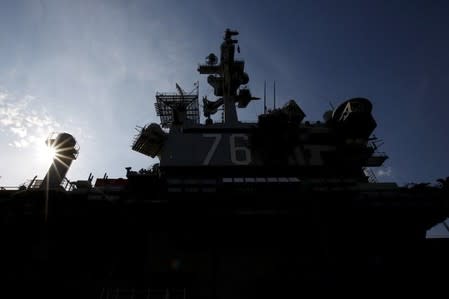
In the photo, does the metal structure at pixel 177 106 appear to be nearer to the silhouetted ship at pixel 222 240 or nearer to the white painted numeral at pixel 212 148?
the white painted numeral at pixel 212 148

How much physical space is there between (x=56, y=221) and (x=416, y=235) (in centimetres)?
2268

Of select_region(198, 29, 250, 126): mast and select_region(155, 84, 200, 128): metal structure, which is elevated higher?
select_region(198, 29, 250, 126): mast

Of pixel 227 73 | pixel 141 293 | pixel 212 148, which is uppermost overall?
pixel 227 73

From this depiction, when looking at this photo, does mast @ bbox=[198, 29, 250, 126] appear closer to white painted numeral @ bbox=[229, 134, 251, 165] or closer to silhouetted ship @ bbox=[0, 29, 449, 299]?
white painted numeral @ bbox=[229, 134, 251, 165]

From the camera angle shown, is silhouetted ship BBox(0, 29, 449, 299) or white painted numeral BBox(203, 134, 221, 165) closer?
silhouetted ship BBox(0, 29, 449, 299)

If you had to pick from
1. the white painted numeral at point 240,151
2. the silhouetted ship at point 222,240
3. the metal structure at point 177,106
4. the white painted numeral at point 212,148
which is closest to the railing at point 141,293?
the silhouetted ship at point 222,240

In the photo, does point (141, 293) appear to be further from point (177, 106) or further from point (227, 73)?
point (227, 73)

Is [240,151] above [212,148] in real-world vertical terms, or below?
below

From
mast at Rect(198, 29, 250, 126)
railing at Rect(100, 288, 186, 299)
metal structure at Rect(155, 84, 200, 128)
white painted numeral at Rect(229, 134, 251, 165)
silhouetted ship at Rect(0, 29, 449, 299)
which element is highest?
mast at Rect(198, 29, 250, 126)

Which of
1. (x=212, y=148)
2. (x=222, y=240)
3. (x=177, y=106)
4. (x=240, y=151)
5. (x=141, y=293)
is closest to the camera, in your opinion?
(x=141, y=293)

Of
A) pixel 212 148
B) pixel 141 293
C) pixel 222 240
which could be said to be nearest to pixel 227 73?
pixel 212 148

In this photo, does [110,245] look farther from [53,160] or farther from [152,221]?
[53,160]

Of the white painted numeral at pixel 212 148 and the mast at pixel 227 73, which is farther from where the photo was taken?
the mast at pixel 227 73

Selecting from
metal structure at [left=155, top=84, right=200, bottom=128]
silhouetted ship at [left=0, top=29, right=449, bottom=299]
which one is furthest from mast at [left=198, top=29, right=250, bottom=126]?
silhouetted ship at [left=0, top=29, right=449, bottom=299]
